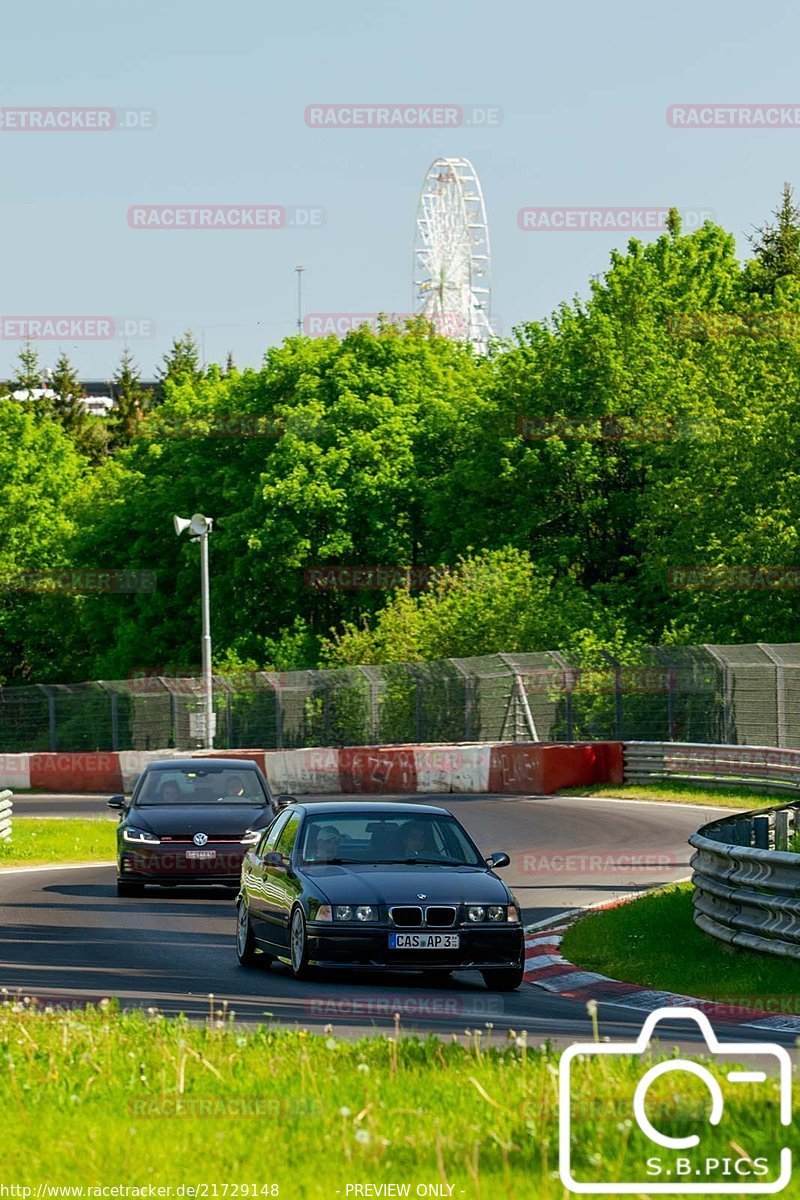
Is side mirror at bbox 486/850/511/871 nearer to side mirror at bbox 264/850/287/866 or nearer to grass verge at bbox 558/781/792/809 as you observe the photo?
side mirror at bbox 264/850/287/866

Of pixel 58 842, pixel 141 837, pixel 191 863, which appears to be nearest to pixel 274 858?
pixel 191 863

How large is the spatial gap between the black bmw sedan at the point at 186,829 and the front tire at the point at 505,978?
7.75 m

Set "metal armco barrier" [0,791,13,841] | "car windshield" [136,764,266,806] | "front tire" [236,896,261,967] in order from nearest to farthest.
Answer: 1. "front tire" [236,896,261,967]
2. "car windshield" [136,764,266,806]
3. "metal armco barrier" [0,791,13,841]

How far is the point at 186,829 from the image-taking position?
22156 mm

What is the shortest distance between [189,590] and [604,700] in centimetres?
3258

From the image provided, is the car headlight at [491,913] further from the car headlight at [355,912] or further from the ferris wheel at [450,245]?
the ferris wheel at [450,245]

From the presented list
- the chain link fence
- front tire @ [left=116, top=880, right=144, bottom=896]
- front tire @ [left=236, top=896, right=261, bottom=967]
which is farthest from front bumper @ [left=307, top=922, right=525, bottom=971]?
the chain link fence

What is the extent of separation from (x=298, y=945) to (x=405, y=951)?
844mm

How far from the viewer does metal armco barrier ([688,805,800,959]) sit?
13.6m

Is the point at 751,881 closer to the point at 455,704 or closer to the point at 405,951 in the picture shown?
A: the point at 405,951

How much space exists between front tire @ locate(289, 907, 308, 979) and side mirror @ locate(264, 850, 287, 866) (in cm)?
82

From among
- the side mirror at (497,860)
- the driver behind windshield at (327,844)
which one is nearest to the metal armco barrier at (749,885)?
the side mirror at (497,860)

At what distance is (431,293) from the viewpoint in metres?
86.7

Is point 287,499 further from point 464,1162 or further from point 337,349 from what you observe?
point 464,1162
